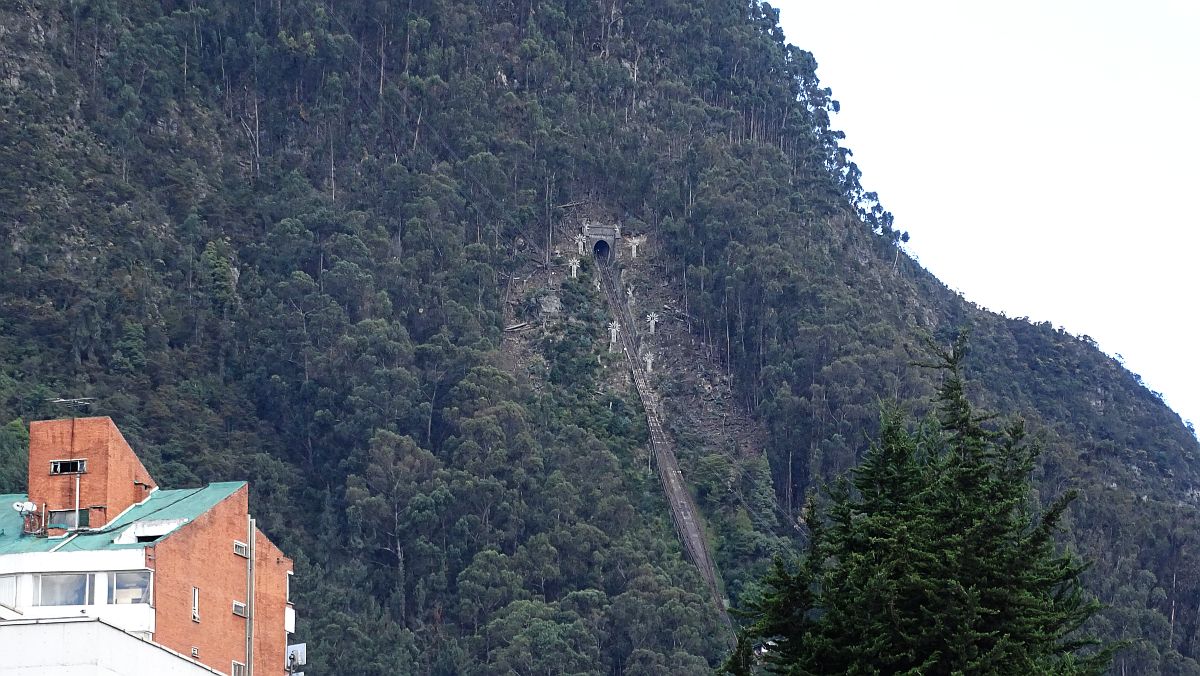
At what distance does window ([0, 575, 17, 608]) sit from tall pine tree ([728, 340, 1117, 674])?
17.7 m

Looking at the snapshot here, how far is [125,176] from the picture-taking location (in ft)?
338

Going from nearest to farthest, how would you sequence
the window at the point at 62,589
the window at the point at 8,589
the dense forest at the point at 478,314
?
the window at the point at 8,589 < the window at the point at 62,589 < the dense forest at the point at 478,314

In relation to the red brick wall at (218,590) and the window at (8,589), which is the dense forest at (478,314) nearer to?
the red brick wall at (218,590)

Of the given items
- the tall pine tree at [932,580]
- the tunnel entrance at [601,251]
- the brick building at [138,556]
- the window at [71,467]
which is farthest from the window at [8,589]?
the tunnel entrance at [601,251]

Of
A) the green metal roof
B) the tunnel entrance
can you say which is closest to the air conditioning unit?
the green metal roof

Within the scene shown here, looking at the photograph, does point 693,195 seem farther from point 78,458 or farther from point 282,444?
point 78,458

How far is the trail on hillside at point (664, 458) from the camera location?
94062mm

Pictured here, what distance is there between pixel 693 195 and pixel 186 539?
→ 6489 cm

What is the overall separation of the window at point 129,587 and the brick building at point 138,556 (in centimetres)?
2

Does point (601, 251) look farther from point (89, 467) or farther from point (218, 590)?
point (89, 467)

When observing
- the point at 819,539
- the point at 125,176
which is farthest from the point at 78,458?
the point at 125,176

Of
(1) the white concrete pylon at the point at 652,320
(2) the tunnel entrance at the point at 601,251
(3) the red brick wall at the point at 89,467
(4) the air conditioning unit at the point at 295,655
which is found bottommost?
(4) the air conditioning unit at the point at 295,655

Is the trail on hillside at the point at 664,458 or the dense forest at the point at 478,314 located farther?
the trail on hillside at the point at 664,458

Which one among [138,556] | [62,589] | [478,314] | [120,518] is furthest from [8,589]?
[478,314]
